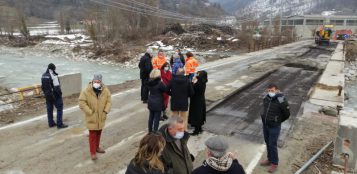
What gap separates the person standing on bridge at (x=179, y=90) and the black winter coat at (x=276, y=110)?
1936 millimetres

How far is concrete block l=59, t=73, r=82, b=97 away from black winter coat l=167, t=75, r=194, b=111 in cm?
606

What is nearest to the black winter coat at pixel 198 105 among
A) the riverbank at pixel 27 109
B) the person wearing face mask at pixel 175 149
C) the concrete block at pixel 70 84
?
the person wearing face mask at pixel 175 149

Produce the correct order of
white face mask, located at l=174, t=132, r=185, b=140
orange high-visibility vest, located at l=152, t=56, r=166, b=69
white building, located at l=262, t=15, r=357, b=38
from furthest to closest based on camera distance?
white building, located at l=262, t=15, r=357, b=38
orange high-visibility vest, located at l=152, t=56, r=166, b=69
white face mask, located at l=174, t=132, r=185, b=140

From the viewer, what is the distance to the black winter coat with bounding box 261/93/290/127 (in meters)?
5.83

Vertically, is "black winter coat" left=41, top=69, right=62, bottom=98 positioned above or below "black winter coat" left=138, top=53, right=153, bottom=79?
below

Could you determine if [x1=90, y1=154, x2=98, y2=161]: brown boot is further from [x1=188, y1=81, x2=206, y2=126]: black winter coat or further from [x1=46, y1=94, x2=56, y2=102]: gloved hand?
[x1=188, y1=81, x2=206, y2=126]: black winter coat

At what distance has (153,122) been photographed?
26.2ft

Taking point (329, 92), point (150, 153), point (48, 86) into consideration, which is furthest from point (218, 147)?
point (329, 92)

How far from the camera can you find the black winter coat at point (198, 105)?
755 centimetres

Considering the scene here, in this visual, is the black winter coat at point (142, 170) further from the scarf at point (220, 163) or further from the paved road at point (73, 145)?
the paved road at point (73, 145)

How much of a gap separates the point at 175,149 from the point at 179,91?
3.22m

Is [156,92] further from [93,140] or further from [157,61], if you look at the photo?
[157,61]

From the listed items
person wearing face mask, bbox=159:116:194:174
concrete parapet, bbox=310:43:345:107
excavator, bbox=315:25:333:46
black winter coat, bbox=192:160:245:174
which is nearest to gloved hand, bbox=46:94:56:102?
person wearing face mask, bbox=159:116:194:174

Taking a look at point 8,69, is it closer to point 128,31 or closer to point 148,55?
point 148,55
